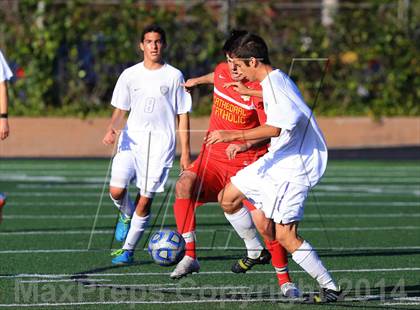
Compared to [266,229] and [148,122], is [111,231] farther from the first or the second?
[266,229]

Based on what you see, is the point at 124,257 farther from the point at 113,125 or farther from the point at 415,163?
the point at 415,163

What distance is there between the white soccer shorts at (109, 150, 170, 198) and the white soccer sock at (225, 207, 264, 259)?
1.02 meters

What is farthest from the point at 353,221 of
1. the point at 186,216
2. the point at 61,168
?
the point at 61,168

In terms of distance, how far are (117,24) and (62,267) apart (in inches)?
613

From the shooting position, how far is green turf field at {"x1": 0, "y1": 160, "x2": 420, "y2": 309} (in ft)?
26.3

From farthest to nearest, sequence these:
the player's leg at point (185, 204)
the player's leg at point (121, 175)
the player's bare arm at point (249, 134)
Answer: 1. the player's leg at point (121, 175)
2. the player's leg at point (185, 204)
3. the player's bare arm at point (249, 134)

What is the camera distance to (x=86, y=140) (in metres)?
23.0

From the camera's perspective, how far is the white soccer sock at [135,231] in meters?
9.93

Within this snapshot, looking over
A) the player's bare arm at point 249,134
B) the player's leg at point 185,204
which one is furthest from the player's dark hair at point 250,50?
the player's leg at point 185,204

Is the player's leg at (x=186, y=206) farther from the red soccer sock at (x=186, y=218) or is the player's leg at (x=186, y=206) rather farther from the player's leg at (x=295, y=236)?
the player's leg at (x=295, y=236)

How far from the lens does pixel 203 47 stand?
24.6 meters

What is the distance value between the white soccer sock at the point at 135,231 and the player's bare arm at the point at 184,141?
0.58m

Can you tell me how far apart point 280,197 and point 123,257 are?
237cm

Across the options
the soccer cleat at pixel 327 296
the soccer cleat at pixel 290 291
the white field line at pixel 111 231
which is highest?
the soccer cleat at pixel 327 296
